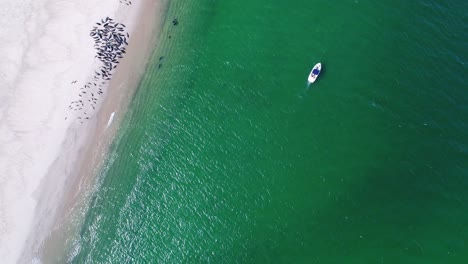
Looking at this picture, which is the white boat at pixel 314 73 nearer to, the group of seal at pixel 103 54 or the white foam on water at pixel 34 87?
the group of seal at pixel 103 54

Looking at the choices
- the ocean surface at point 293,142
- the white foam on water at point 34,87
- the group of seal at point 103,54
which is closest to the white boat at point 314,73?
the ocean surface at point 293,142

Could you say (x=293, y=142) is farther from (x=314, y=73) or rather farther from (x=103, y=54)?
(x=103, y=54)

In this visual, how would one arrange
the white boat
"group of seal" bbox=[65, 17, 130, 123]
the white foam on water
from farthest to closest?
the white boat < "group of seal" bbox=[65, 17, 130, 123] < the white foam on water

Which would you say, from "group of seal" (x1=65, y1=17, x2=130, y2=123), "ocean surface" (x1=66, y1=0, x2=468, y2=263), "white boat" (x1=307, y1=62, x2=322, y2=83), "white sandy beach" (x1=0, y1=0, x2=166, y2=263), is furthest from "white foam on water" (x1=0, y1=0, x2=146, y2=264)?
"white boat" (x1=307, y1=62, x2=322, y2=83)

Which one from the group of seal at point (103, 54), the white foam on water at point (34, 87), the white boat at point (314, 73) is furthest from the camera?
the white boat at point (314, 73)

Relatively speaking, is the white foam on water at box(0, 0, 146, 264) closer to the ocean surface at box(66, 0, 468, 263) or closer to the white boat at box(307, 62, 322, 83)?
the ocean surface at box(66, 0, 468, 263)

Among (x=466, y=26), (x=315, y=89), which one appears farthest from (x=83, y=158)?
(x=466, y=26)
